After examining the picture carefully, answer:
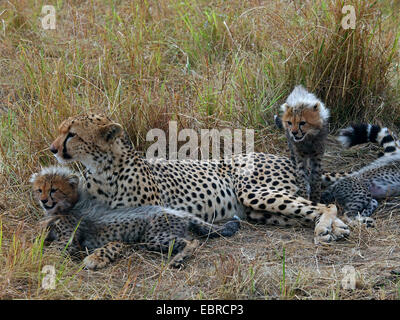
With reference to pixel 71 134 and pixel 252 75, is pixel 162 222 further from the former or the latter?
pixel 252 75

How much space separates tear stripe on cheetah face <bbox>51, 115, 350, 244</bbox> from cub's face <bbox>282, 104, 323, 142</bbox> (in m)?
0.38

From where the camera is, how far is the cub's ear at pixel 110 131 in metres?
3.73

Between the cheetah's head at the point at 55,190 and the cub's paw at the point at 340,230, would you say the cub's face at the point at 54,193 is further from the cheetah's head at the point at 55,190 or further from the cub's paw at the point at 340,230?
the cub's paw at the point at 340,230

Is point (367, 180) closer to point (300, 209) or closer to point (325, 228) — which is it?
point (300, 209)

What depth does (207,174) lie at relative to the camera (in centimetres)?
427

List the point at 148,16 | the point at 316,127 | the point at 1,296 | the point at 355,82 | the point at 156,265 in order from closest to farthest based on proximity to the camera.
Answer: the point at 1,296
the point at 156,265
the point at 316,127
the point at 355,82
the point at 148,16

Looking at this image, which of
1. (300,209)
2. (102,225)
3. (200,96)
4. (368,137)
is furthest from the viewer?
(200,96)

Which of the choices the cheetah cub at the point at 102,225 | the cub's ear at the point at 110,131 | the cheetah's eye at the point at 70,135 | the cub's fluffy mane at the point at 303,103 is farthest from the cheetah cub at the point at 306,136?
the cheetah's eye at the point at 70,135

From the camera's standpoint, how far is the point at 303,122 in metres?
4.03

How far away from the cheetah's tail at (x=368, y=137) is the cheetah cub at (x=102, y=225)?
1155 mm

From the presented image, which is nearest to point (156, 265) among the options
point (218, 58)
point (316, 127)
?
point (316, 127)

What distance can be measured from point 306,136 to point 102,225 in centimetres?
136

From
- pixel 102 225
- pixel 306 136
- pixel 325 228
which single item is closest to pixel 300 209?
pixel 325 228
